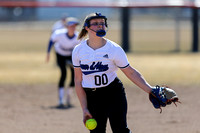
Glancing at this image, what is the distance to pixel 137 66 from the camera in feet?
53.7

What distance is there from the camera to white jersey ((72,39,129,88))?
4836 mm

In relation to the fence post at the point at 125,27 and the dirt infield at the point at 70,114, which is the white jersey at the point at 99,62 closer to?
the dirt infield at the point at 70,114

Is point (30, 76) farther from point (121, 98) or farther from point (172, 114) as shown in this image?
point (121, 98)

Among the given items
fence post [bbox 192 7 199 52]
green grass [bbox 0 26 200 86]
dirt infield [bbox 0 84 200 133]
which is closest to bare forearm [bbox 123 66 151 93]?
dirt infield [bbox 0 84 200 133]

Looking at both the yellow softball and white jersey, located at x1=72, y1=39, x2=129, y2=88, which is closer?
the yellow softball

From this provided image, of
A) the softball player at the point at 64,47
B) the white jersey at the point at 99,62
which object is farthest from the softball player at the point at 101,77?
the softball player at the point at 64,47

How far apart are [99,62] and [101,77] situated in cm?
18

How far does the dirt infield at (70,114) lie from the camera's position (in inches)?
299

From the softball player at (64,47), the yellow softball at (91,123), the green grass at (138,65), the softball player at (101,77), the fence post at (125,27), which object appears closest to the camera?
the yellow softball at (91,123)

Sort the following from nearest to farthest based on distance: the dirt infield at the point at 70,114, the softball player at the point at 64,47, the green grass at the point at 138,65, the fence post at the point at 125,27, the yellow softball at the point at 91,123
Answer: the yellow softball at the point at 91,123, the dirt infield at the point at 70,114, the softball player at the point at 64,47, the green grass at the point at 138,65, the fence post at the point at 125,27

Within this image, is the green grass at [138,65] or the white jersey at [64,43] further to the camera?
the green grass at [138,65]

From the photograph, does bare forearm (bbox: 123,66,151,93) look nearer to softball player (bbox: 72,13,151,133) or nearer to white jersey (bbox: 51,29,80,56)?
softball player (bbox: 72,13,151,133)

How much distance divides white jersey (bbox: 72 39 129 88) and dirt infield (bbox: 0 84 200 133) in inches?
102

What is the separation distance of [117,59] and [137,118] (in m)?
3.77
